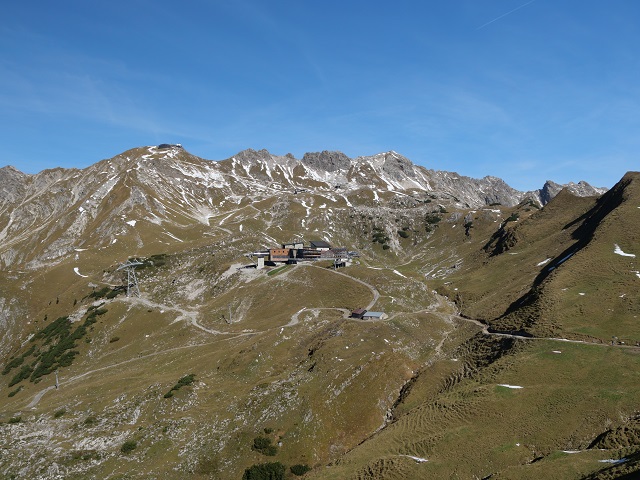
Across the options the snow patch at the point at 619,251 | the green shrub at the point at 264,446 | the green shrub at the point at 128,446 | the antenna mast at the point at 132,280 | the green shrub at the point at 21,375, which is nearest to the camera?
the green shrub at the point at 264,446

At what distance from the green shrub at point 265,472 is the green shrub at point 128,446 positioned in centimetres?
1843

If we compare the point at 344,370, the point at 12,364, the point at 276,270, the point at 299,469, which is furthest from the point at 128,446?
the point at 12,364

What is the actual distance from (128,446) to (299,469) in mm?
26481

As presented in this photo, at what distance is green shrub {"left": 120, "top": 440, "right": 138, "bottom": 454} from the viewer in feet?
184

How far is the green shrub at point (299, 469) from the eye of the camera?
172 feet

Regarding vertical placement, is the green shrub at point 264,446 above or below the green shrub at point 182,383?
below

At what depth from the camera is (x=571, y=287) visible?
8344 centimetres

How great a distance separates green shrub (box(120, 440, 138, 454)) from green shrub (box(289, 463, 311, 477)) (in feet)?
80.5

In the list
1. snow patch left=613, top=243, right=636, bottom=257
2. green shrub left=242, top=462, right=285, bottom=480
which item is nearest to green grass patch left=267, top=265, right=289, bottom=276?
green shrub left=242, top=462, right=285, bottom=480

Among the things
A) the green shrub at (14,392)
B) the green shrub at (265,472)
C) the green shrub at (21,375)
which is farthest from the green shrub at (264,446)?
the green shrub at (21,375)

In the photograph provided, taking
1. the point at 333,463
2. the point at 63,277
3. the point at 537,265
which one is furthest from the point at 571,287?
the point at 63,277

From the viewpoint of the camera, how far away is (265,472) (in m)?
51.8

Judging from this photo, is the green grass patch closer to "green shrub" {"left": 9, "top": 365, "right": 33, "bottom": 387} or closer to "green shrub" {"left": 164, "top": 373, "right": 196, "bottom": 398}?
"green shrub" {"left": 164, "top": 373, "right": 196, "bottom": 398}

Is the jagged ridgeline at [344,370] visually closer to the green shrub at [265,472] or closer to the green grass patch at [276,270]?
the green shrub at [265,472]
